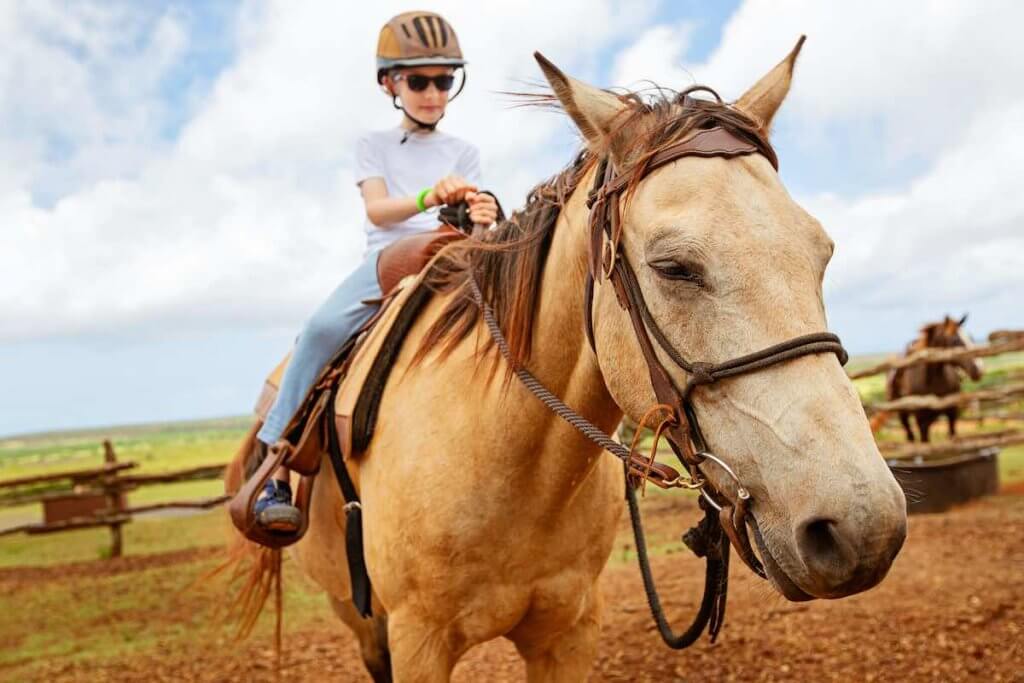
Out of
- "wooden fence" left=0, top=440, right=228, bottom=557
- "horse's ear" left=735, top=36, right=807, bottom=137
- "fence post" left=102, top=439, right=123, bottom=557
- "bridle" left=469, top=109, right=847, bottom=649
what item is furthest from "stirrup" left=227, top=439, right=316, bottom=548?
"fence post" left=102, top=439, right=123, bottom=557

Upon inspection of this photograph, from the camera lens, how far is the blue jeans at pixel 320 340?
311cm

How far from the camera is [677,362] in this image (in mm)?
1614

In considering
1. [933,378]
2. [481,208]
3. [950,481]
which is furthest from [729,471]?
[933,378]

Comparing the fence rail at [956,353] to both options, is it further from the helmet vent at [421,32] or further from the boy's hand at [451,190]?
the boy's hand at [451,190]

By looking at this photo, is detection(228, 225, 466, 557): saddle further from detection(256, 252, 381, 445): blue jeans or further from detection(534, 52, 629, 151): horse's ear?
detection(534, 52, 629, 151): horse's ear

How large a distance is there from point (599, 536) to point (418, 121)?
199 centimetres

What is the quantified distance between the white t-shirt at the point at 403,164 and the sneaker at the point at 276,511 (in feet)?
3.57

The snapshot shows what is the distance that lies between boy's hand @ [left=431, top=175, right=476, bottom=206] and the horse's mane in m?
0.20

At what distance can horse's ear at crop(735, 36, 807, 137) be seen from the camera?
6.68 ft

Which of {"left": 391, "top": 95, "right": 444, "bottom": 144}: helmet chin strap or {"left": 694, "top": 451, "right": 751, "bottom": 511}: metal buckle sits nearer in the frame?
{"left": 694, "top": 451, "right": 751, "bottom": 511}: metal buckle

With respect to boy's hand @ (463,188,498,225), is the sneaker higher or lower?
lower

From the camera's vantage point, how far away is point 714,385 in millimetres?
1551

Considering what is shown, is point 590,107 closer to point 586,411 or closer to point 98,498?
point 586,411

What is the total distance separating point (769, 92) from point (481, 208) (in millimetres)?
1061
